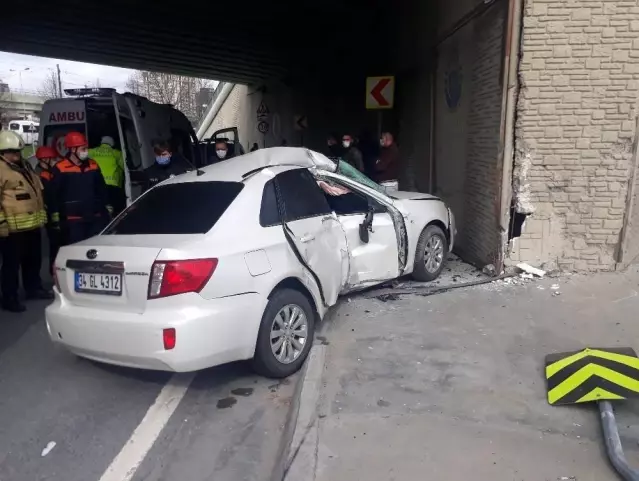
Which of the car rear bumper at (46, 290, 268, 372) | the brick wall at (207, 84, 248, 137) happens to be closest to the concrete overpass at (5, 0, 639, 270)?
the car rear bumper at (46, 290, 268, 372)

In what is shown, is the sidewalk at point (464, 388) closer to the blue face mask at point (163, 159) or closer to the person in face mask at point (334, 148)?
the blue face mask at point (163, 159)

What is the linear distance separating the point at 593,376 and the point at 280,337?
2191 mm

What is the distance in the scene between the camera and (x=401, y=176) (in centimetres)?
1278

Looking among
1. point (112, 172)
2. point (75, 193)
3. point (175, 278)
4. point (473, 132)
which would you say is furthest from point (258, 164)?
point (112, 172)

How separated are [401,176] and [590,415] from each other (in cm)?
943

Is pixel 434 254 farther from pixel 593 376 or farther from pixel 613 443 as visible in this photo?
pixel 613 443

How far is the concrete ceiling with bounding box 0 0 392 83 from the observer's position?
564 inches

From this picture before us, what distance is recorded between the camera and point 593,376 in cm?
390

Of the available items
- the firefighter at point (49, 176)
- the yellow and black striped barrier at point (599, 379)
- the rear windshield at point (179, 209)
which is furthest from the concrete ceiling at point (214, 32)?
the yellow and black striped barrier at point (599, 379)

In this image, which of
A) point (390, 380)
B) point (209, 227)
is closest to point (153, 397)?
point (209, 227)

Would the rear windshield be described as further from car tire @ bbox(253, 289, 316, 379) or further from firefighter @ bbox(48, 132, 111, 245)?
firefighter @ bbox(48, 132, 111, 245)

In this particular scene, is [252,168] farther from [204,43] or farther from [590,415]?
[204,43]

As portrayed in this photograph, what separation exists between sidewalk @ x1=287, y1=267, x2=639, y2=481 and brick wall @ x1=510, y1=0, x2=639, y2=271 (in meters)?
0.52

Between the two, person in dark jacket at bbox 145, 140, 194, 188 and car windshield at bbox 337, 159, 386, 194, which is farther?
person in dark jacket at bbox 145, 140, 194, 188
